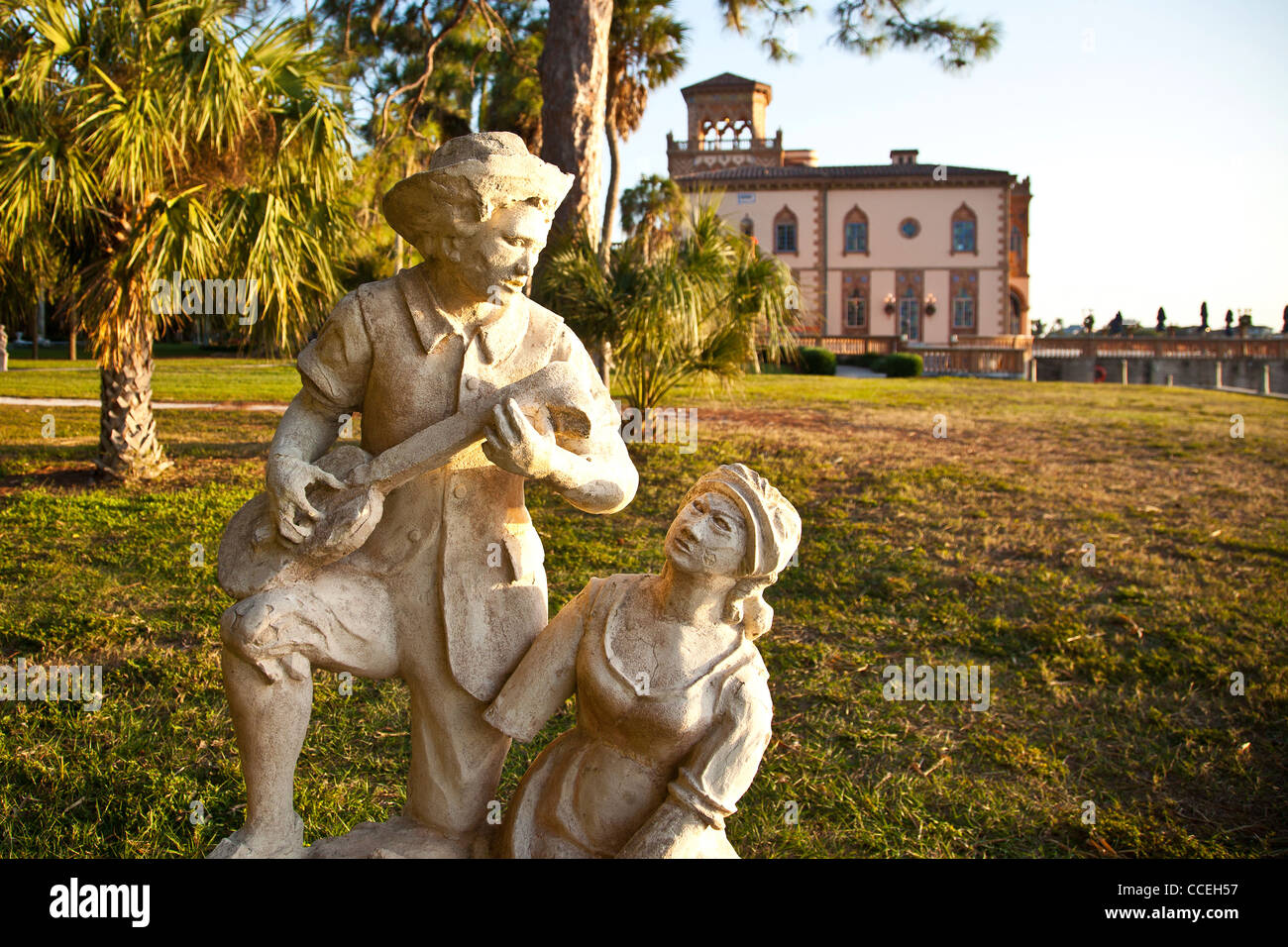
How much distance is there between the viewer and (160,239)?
751 centimetres

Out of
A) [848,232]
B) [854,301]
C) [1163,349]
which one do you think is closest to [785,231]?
[848,232]

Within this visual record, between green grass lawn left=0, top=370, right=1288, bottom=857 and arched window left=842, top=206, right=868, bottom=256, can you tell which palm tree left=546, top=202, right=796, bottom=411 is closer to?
green grass lawn left=0, top=370, right=1288, bottom=857

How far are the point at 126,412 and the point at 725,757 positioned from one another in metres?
7.87

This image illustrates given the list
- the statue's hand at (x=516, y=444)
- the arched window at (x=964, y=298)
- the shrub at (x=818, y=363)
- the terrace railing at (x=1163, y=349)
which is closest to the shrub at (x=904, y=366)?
the shrub at (x=818, y=363)

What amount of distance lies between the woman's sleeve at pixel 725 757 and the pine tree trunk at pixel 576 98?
7.60 metres

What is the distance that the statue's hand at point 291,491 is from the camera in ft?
7.59

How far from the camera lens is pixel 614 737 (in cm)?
239

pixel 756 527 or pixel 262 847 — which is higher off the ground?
pixel 756 527

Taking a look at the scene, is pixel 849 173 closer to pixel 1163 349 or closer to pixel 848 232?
pixel 848 232

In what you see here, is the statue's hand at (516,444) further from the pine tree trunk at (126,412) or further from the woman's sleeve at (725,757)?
the pine tree trunk at (126,412)
